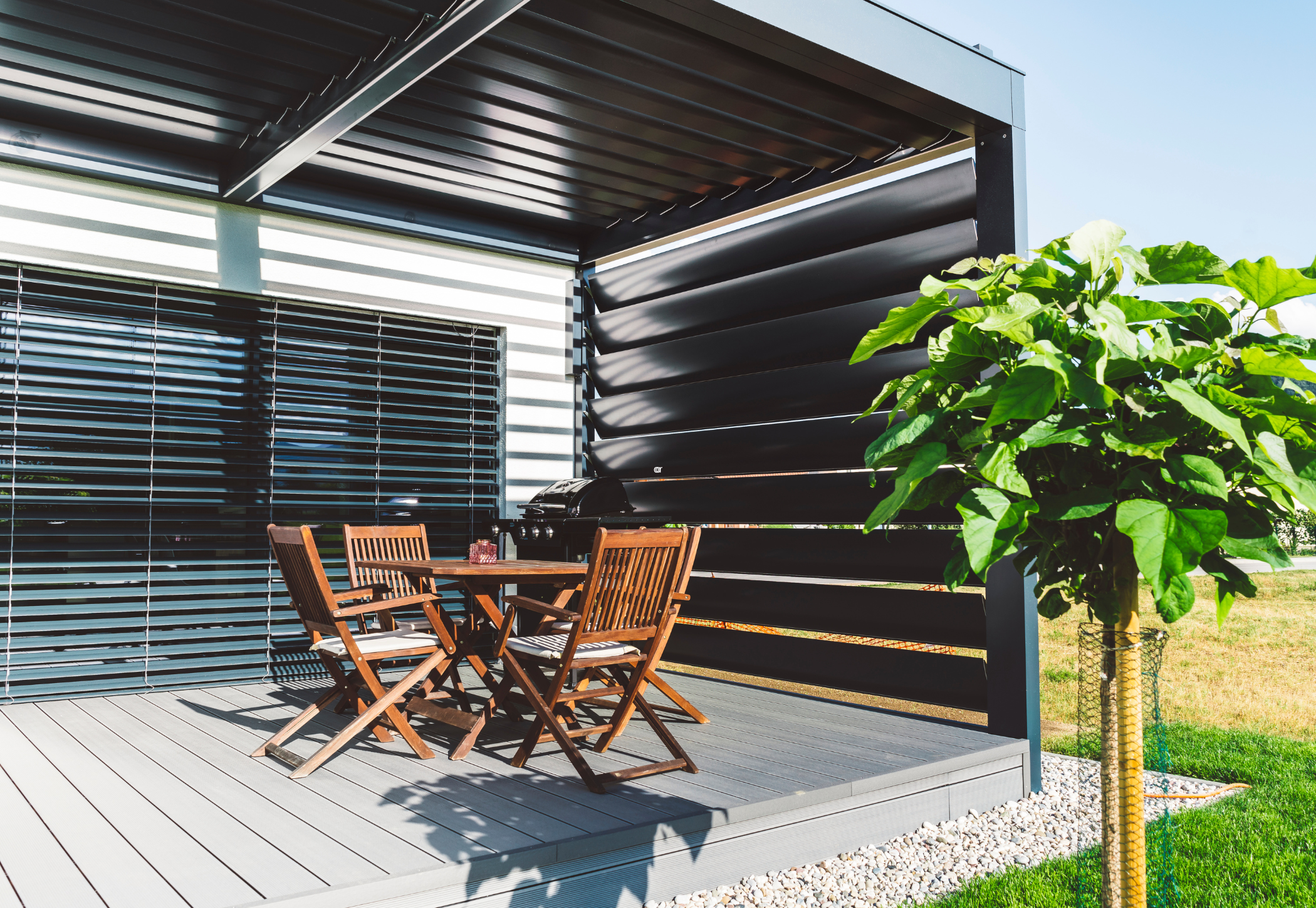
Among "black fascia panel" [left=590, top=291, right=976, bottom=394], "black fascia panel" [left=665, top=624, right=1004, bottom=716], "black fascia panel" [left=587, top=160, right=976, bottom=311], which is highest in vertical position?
"black fascia panel" [left=587, top=160, right=976, bottom=311]

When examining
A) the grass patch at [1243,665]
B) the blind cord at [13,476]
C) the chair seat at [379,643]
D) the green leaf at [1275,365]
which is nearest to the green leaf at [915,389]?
the green leaf at [1275,365]

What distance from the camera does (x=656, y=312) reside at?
6184 millimetres

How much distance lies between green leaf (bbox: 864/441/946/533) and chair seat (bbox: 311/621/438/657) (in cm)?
261

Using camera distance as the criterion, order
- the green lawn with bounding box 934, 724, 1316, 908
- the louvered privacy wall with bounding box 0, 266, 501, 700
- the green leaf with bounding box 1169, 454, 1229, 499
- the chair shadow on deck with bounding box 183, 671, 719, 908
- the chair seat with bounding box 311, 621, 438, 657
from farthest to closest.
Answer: the louvered privacy wall with bounding box 0, 266, 501, 700, the chair seat with bounding box 311, 621, 438, 657, the green lawn with bounding box 934, 724, 1316, 908, the chair shadow on deck with bounding box 183, 671, 719, 908, the green leaf with bounding box 1169, 454, 1229, 499

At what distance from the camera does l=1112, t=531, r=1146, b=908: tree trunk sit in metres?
1.62

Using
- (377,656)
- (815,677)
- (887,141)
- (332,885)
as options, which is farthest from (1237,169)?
(332,885)

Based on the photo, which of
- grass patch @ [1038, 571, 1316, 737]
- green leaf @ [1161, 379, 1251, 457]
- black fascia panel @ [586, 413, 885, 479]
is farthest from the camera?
grass patch @ [1038, 571, 1316, 737]

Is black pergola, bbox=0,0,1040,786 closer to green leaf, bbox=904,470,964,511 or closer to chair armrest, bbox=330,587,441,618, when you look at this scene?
chair armrest, bbox=330,587,441,618

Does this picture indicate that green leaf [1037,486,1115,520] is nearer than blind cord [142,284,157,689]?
Yes

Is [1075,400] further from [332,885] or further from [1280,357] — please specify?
[332,885]

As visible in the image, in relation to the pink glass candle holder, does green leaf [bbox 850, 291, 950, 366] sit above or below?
above

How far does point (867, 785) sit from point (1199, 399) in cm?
241

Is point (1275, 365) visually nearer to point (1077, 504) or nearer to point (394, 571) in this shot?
point (1077, 504)

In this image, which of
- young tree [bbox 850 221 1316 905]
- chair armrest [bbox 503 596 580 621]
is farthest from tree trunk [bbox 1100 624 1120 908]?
chair armrest [bbox 503 596 580 621]
